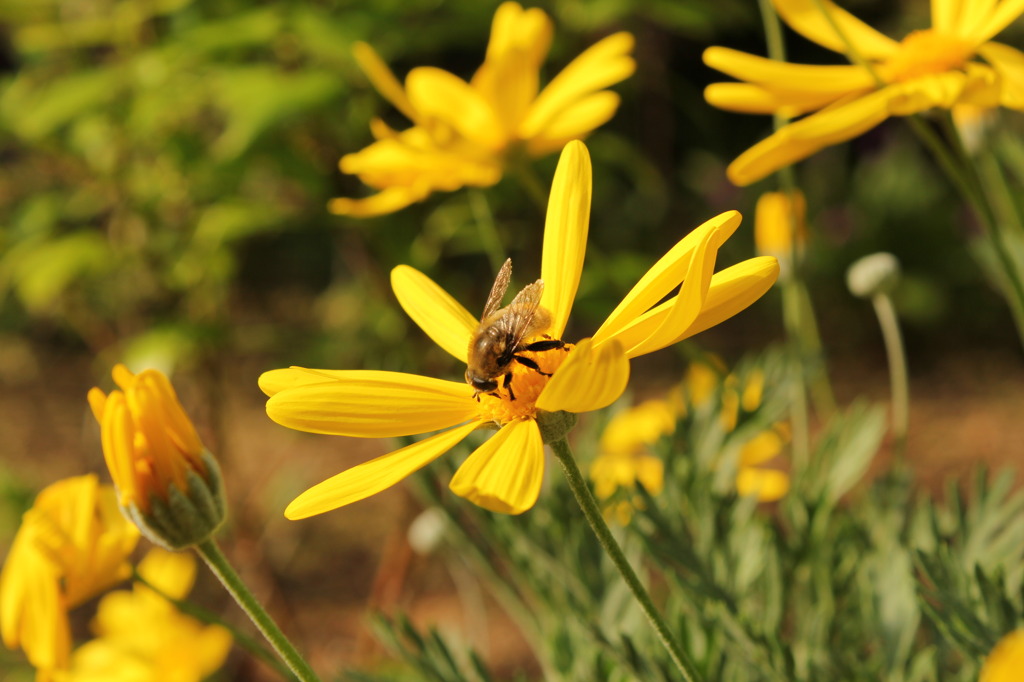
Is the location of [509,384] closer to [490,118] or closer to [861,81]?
[861,81]

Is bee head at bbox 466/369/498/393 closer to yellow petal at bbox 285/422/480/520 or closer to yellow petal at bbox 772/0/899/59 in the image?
yellow petal at bbox 285/422/480/520

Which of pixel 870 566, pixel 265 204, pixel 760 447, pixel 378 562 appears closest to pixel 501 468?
pixel 870 566

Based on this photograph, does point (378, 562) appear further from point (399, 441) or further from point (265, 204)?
point (399, 441)

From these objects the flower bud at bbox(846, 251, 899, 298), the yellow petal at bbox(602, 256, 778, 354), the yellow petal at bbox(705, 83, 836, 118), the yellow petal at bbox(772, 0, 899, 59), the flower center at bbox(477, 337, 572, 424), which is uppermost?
the yellow petal at bbox(772, 0, 899, 59)

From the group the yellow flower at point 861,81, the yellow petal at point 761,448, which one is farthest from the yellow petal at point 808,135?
the yellow petal at point 761,448

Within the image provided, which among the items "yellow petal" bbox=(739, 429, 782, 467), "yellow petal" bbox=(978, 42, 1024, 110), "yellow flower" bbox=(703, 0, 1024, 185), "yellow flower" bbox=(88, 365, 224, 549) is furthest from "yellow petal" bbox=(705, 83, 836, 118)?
"yellow petal" bbox=(739, 429, 782, 467)

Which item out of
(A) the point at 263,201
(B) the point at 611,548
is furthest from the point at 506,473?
(A) the point at 263,201
